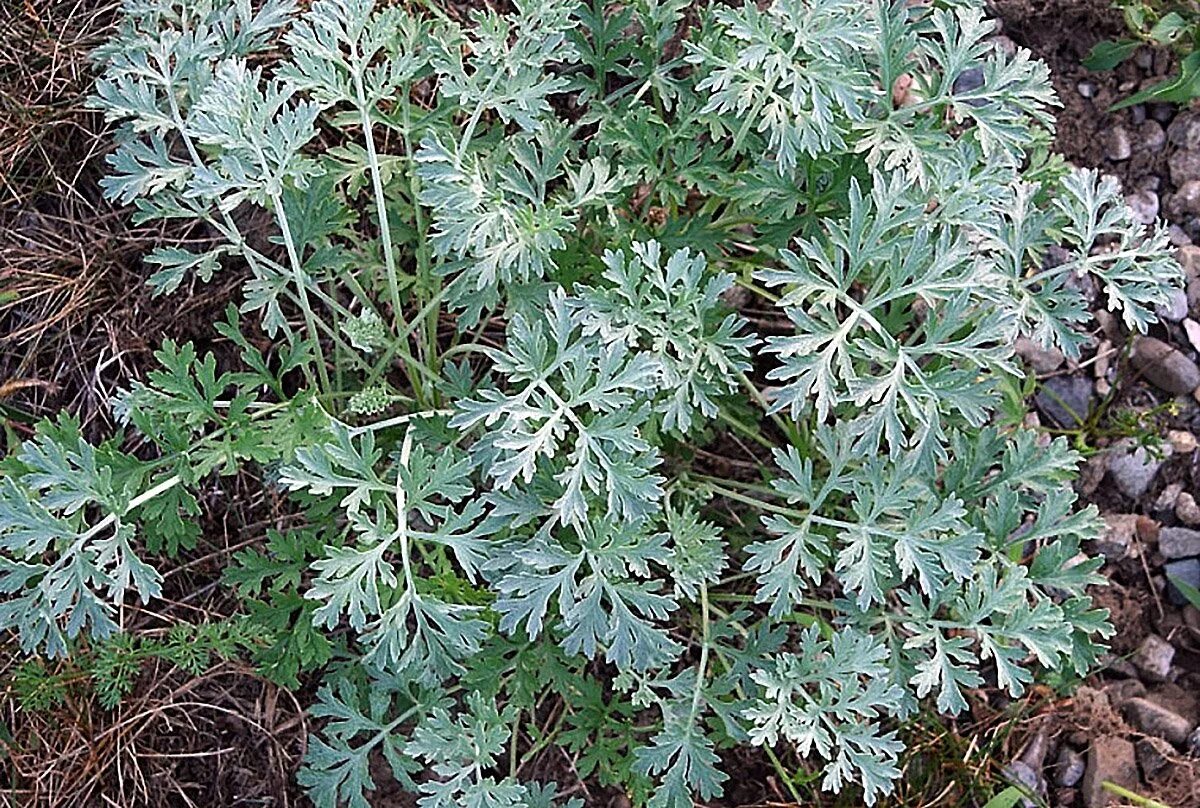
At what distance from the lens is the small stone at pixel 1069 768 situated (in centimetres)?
327

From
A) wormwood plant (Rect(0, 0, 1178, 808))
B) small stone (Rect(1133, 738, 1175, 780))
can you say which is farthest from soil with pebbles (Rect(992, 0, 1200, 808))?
wormwood plant (Rect(0, 0, 1178, 808))

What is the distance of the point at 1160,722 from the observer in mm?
3268

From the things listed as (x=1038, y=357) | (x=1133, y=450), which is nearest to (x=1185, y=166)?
(x=1038, y=357)

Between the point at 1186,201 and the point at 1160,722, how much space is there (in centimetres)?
143

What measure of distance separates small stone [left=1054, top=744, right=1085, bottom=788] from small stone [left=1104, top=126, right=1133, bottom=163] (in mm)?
1637

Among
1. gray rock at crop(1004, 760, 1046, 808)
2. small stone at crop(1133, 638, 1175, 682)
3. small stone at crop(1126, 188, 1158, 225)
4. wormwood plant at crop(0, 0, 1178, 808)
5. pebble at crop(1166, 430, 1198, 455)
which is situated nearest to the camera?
wormwood plant at crop(0, 0, 1178, 808)

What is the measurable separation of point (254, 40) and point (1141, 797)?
274cm

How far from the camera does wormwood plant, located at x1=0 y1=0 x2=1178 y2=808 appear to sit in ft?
7.75

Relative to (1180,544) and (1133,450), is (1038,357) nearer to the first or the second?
(1133,450)

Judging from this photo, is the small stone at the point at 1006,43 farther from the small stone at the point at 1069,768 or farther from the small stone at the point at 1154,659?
the small stone at the point at 1069,768

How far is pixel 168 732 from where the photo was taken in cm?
320

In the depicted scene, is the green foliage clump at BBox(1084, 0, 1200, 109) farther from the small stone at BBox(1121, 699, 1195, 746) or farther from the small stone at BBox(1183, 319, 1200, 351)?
the small stone at BBox(1121, 699, 1195, 746)

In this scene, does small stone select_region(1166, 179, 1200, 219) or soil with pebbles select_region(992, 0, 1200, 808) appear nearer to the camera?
soil with pebbles select_region(992, 0, 1200, 808)

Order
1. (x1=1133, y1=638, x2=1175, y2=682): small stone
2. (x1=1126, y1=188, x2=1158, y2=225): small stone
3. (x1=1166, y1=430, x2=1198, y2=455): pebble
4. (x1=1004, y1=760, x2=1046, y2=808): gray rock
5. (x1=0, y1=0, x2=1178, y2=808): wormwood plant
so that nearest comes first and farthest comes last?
(x1=0, y1=0, x2=1178, y2=808): wormwood plant < (x1=1004, y1=760, x2=1046, y2=808): gray rock < (x1=1133, y1=638, x2=1175, y2=682): small stone < (x1=1166, y1=430, x2=1198, y2=455): pebble < (x1=1126, y1=188, x2=1158, y2=225): small stone
